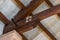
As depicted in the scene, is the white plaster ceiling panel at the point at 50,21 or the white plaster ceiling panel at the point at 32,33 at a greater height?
the white plaster ceiling panel at the point at 50,21

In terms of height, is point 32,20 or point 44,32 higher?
point 32,20

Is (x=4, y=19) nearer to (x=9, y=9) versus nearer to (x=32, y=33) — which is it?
(x=9, y=9)

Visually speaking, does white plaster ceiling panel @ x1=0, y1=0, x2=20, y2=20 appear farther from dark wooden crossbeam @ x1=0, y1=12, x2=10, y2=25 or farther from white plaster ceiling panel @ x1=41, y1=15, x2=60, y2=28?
white plaster ceiling panel @ x1=41, y1=15, x2=60, y2=28

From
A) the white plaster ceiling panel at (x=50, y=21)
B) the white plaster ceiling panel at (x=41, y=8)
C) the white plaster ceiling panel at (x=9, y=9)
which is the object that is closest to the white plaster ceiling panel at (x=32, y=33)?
the white plaster ceiling panel at (x=50, y=21)

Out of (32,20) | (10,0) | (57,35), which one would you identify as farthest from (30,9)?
(57,35)

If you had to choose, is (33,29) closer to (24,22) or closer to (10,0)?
(24,22)

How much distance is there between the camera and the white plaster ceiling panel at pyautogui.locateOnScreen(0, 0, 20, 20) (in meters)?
3.20

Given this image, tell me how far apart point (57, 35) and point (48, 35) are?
0.17 metres

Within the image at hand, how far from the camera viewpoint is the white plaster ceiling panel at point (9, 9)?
3199mm

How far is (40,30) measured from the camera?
322 centimetres

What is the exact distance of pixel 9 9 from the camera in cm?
327

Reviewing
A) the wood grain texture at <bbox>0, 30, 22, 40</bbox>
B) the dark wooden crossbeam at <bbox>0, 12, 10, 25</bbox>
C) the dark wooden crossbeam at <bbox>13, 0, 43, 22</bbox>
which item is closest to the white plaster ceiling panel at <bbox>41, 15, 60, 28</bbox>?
the dark wooden crossbeam at <bbox>13, 0, 43, 22</bbox>

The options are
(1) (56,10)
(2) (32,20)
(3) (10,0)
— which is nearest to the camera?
(1) (56,10)

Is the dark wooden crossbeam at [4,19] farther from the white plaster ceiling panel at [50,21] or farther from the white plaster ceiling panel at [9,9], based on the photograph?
the white plaster ceiling panel at [50,21]
